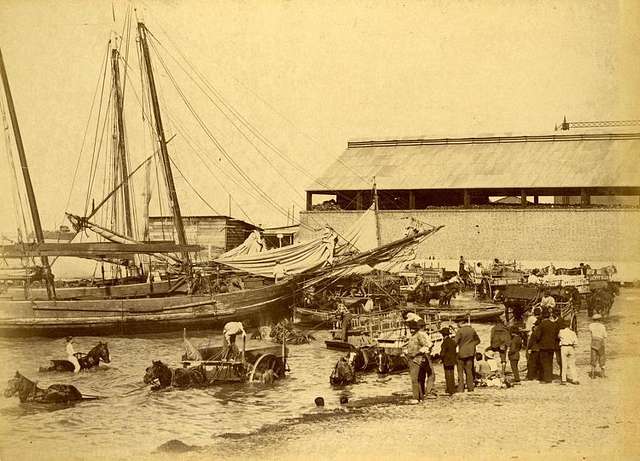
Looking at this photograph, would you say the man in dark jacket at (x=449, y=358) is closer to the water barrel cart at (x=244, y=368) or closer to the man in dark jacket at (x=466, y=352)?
the man in dark jacket at (x=466, y=352)

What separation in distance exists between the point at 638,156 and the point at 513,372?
391 centimetres

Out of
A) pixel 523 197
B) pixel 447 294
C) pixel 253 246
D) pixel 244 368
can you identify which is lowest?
pixel 244 368

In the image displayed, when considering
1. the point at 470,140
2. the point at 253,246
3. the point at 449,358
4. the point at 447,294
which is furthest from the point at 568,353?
the point at 470,140

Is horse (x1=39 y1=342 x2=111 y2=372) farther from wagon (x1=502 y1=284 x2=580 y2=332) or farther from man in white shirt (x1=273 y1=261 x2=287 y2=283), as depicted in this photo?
wagon (x1=502 y1=284 x2=580 y2=332)

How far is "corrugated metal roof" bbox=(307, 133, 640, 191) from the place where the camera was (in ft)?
45.1

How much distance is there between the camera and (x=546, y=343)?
32.9 feet

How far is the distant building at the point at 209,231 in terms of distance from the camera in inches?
642

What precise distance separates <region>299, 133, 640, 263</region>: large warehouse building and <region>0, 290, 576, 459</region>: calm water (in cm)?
421

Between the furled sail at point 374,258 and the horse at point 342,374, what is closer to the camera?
the horse at point 342,374

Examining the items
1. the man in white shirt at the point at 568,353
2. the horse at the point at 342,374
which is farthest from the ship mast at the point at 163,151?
the man in white shirt at the point at 568,353

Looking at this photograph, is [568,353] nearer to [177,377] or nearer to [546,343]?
[546,343]

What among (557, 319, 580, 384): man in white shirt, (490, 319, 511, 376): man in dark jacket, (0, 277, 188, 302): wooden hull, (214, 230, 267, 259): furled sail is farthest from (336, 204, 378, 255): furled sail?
(557, 319, 580, 384): man in white shirt

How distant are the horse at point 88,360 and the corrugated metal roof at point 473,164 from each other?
4.66 metres

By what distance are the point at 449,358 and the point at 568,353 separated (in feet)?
5.65
